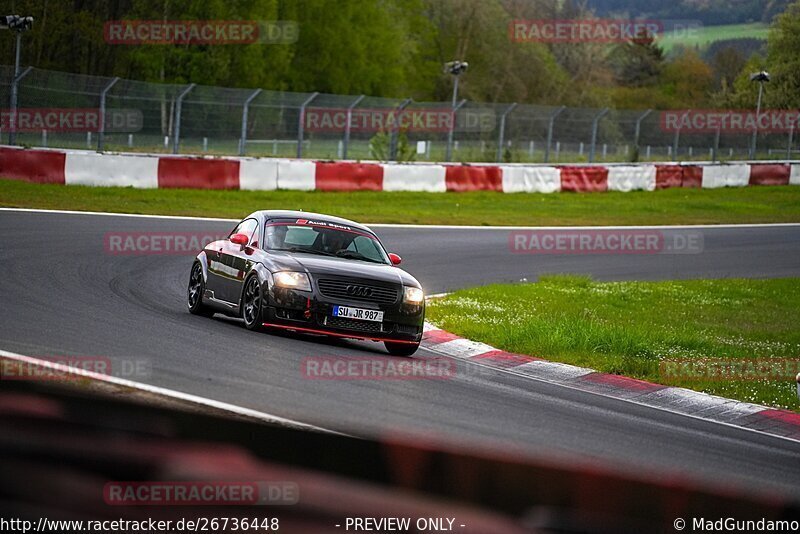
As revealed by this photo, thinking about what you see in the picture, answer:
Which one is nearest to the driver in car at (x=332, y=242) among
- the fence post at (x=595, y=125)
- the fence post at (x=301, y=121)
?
the fence post at (x=301, y=121)

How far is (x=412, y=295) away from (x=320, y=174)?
1793 cm

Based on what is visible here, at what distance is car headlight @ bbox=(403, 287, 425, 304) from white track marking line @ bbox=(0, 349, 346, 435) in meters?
3.81

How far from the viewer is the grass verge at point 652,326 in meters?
11.8

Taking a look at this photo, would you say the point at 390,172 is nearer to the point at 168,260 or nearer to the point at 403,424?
the point at 168,260

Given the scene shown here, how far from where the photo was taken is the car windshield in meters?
12.0

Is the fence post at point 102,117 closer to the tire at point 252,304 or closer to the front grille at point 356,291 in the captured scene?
the tire at point 252,304

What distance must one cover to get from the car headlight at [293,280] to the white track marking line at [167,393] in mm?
2872

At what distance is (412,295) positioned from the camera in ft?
37.2

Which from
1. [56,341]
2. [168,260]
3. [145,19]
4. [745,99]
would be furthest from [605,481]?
[745,99]

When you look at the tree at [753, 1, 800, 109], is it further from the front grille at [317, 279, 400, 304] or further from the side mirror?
the front grille at [317, 279, 400, 304]

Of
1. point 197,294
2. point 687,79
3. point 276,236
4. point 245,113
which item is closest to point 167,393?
point 276,236

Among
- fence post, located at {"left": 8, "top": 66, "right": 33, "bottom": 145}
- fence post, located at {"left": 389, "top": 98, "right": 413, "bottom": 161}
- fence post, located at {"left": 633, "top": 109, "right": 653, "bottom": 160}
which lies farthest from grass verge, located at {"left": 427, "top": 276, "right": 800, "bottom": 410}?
fence post, located at {"left": 633, "top": 109, "right": 653, "bottom": 160}

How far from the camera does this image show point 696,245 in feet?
86.4

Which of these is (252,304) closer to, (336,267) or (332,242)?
(336,267)
